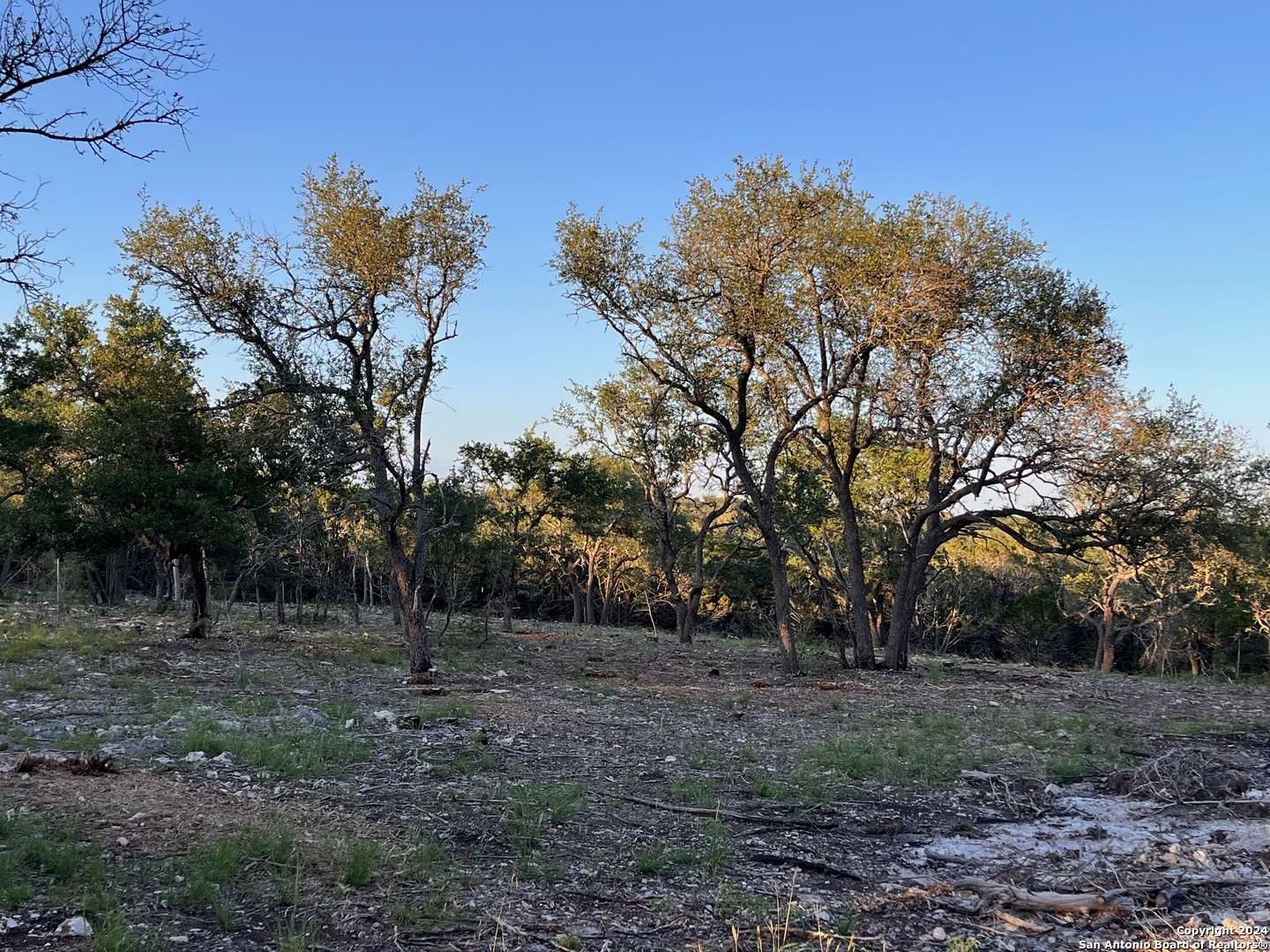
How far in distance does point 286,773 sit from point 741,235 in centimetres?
1182

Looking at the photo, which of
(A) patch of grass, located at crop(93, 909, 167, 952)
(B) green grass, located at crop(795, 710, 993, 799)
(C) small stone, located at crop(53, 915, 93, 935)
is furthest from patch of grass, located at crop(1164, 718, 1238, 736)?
(C) small stone, located at crop(53, 915, 93, 935)

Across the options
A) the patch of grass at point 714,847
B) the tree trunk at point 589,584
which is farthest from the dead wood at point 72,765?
the tree trunk at point 589,584

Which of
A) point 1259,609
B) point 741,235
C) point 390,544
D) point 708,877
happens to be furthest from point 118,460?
point 1259,609

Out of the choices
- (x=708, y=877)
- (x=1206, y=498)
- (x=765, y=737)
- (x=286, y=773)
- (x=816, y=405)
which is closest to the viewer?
(x=708, y=877)

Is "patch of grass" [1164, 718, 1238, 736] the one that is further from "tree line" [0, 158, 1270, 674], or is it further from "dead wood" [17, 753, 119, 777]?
"dead wood" [17, 753, 119, 777]

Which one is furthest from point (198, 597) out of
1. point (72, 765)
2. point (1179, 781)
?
point (1179, 781)

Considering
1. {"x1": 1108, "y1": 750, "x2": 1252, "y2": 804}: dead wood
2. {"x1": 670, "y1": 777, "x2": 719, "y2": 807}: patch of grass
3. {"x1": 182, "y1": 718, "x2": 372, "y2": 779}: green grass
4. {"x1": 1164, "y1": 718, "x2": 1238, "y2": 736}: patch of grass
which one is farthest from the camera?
{"x1": 1164, "y1": 718, "x2": 1238, "y2": 736}: patch of grass

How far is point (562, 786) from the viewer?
7129 millimetres

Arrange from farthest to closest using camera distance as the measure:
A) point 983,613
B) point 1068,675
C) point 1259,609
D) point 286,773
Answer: point 983,613 < point 1259,609 < point 1068,675 < point 286,773

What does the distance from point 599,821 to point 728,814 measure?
1.03 meters

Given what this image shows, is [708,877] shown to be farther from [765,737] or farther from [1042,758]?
[1042,758]

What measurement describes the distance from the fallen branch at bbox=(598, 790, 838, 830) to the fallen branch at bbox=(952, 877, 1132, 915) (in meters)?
1.48

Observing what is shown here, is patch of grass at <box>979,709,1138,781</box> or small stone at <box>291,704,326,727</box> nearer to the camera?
patch of grass at <box>979,709,1138,781</box>

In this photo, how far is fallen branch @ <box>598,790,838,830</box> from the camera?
21.2 feet
